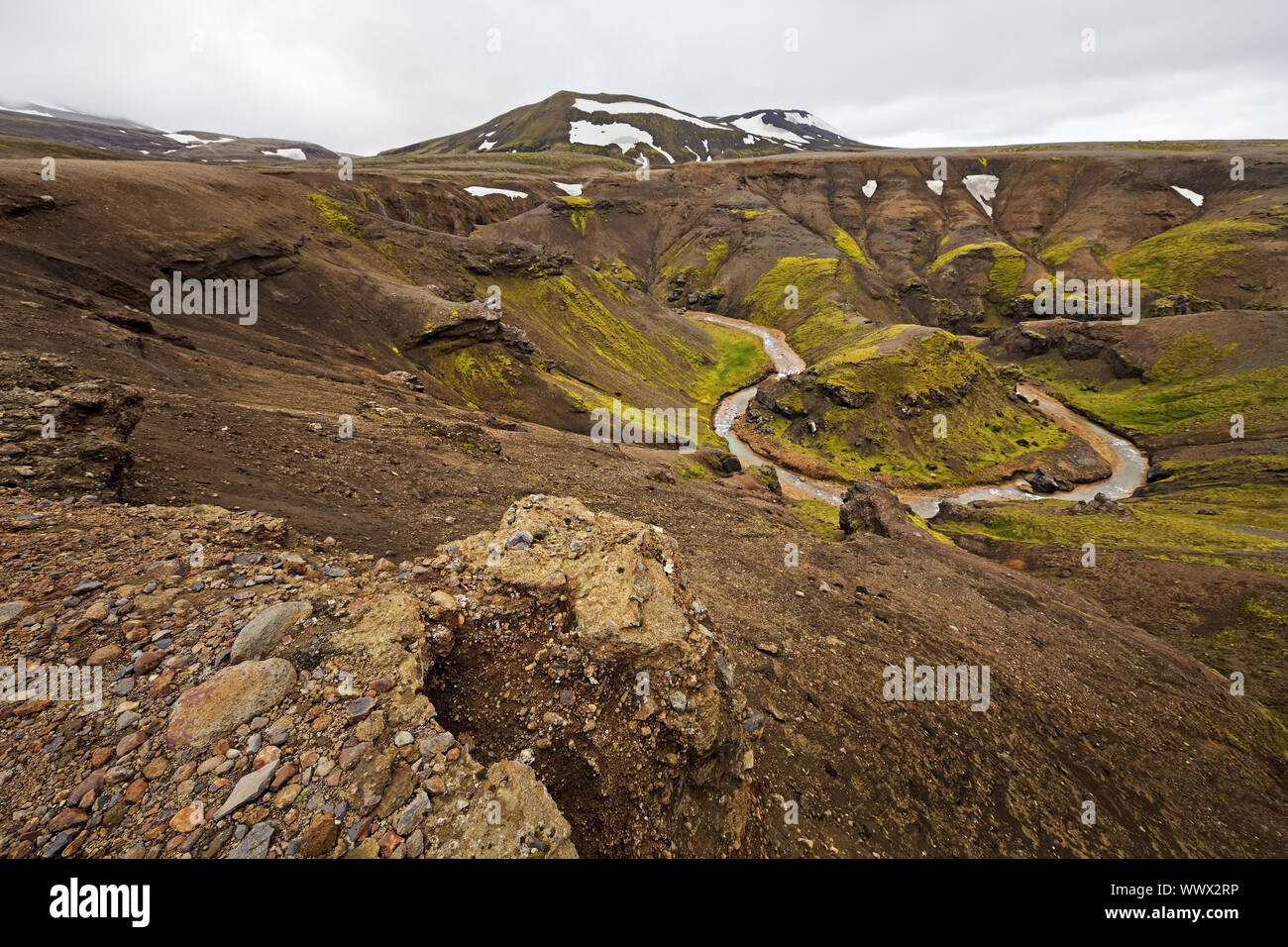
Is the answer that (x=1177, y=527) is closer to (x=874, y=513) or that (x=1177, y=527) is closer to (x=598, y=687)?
(x=874, y=513)

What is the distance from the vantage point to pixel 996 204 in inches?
5049

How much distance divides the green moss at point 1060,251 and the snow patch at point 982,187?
77.7ft

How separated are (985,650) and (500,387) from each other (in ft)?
112

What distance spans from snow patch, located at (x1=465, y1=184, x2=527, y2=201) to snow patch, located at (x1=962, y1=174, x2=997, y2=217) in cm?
11777

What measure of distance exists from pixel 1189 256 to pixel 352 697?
141 metres

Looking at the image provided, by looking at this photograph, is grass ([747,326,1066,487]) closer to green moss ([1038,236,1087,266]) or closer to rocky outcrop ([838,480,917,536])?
rocky outcrop ([838,480,917,536])

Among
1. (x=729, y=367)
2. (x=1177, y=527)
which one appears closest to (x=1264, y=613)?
(x=1177, y=527)

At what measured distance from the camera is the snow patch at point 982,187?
129375 millimetres

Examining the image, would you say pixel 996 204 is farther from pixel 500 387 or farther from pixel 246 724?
pixel 246 724

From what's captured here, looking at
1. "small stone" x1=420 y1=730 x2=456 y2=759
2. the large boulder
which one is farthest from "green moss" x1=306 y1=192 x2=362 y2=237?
"small stone" x1=420 y1=730 x2=456 y2=759

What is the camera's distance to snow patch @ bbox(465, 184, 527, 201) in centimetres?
10466
